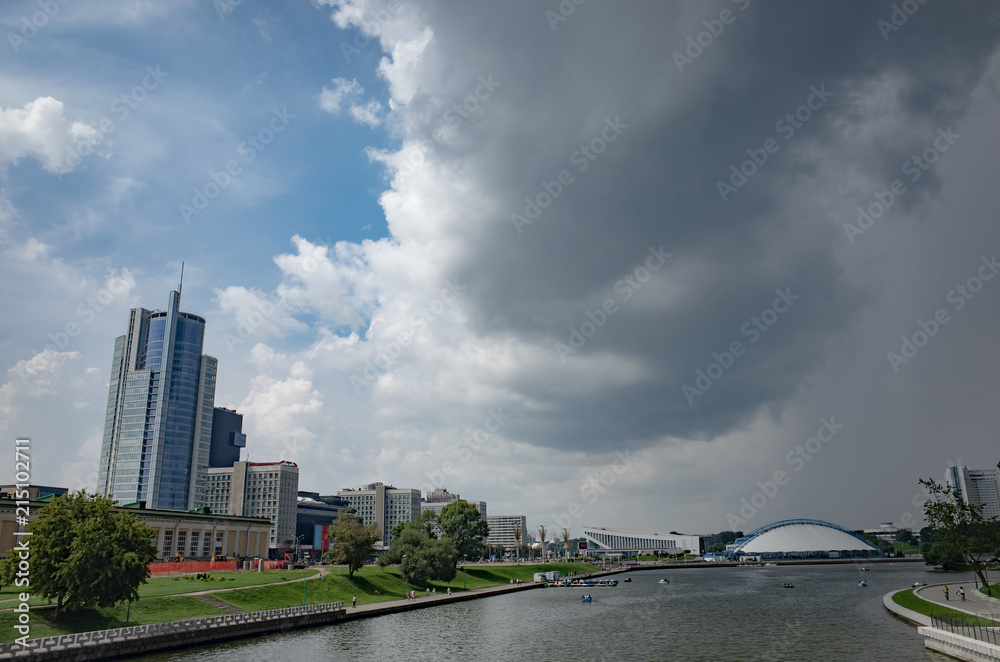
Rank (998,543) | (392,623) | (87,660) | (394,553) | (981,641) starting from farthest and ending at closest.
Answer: (394,553) → (998,543) → (392,623) → (87,660) → (981,641)

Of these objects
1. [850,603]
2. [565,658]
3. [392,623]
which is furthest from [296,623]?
[850,603]

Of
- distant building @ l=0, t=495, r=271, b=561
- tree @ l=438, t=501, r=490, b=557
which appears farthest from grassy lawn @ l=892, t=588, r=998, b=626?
distant building @ l=0, t=495, r=271, b=561

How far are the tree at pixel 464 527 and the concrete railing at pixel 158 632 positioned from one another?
8578 cm

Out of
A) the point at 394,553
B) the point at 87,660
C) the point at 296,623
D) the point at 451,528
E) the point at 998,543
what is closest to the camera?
the point at 87,660

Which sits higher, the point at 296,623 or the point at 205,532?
the point at 205,532

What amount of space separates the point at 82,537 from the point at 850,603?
107 metres

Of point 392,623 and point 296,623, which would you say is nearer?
point 296,623

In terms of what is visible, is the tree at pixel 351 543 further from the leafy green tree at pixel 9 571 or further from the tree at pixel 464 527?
the tree at pixel 464 527

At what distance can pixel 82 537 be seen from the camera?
59469 millimetres

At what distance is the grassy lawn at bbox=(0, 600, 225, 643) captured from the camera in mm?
54094

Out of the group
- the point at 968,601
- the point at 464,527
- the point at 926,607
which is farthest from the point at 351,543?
the point at 968,601

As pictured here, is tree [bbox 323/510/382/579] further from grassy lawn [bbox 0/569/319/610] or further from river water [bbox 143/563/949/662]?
river water [bbox 143/563/949/662]

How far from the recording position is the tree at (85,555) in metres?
57.6

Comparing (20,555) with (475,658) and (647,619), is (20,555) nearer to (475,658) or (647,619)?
(475,658)
